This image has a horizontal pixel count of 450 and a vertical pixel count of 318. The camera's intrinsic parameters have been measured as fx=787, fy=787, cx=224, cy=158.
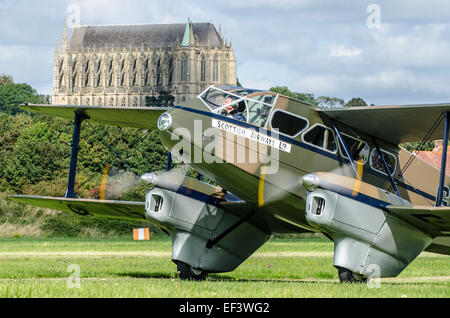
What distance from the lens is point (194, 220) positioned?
69.4ft

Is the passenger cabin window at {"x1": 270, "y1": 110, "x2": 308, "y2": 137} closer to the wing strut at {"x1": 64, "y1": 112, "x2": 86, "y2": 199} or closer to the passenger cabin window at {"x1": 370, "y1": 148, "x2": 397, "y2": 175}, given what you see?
the passenger cabin window at {"x1": 370, "y1": 148, "x2": 397, "y2": 175}

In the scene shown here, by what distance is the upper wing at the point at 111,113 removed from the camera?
23.1 metres

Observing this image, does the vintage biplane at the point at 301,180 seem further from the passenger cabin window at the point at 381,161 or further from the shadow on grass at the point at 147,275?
the shadow on grass at the point at 147,275

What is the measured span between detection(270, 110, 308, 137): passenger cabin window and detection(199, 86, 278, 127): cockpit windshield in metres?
0.24

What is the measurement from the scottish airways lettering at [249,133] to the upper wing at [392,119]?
1536 millimetres

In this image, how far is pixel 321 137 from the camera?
19.5 meters

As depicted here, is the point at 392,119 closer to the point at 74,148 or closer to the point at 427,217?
the point at 427,217

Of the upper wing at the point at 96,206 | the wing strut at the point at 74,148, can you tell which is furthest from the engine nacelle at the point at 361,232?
the wing strut at the point at 74,148

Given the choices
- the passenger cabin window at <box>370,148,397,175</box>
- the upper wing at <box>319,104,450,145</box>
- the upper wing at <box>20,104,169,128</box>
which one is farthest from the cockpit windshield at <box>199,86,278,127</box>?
the upper wing at <box>20,104,169,128</box>

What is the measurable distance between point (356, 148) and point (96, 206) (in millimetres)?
8146

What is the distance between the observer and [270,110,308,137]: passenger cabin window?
18.8 meters

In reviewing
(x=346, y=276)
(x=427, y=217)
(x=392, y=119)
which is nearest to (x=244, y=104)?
(x=392, y=119)
